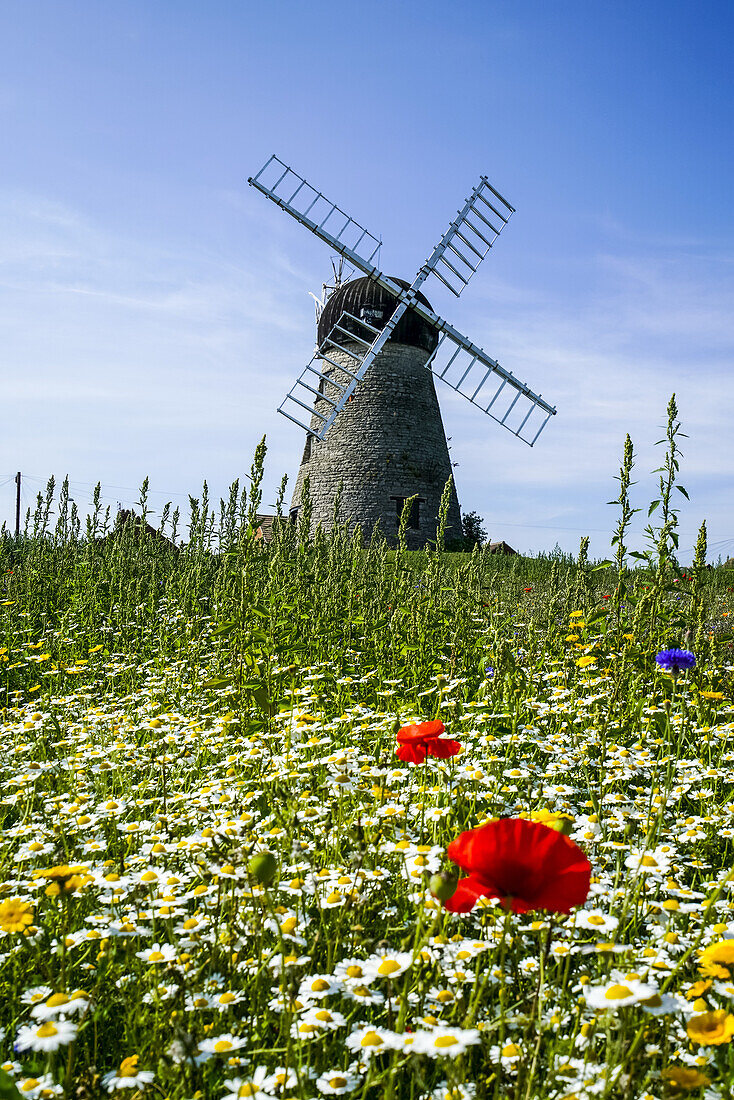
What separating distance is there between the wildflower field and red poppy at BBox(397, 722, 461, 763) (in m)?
0.01

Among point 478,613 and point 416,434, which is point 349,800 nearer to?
point 478,613

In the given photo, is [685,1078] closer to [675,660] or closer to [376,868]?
[376,868]

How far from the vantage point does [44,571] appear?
29.3 ft

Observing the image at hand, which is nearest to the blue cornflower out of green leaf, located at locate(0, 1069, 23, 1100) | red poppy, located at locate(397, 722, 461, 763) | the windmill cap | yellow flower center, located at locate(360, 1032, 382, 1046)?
red poppy, located at locate(397, 722, 461, 763)

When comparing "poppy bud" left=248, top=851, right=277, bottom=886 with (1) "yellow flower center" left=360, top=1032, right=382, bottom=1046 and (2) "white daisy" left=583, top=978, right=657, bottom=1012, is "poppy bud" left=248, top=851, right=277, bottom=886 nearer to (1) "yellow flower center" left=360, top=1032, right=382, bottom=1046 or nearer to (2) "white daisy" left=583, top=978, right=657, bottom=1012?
(1) "yellow flower center" left=360, top=1032, right=382, bottom=1046

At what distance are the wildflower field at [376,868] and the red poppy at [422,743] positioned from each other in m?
0.01

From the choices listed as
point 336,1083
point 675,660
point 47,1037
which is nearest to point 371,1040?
point 336,1083

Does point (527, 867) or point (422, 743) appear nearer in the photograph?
point (527, 867)

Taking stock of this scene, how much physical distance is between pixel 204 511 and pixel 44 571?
7.22 feet

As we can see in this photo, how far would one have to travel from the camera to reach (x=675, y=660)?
4.20 m

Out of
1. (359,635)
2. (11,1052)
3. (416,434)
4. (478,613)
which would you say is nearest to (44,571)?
(359,635)

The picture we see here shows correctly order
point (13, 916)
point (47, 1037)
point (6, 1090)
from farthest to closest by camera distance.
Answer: point (13, 916) → point (47, 1037) → point (6, 1090)

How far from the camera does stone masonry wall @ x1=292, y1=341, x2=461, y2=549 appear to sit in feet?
67.7

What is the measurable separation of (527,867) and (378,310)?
70.3ft
